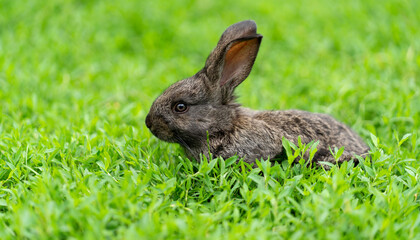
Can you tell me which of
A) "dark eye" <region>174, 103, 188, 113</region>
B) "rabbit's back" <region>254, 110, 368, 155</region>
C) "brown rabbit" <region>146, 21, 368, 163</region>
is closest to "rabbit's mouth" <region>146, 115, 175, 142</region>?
"brown rabbit" <region>146, 21, 368, 163</region>

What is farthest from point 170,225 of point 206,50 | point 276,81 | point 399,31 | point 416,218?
point 399,31

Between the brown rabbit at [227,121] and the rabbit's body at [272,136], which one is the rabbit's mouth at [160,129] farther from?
the rabbit's body at [272,136]

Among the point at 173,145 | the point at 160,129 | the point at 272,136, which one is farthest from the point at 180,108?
the point at 272,136

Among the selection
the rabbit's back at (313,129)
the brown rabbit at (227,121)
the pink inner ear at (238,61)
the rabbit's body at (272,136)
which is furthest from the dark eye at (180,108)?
the rabbit's back at (313,129)

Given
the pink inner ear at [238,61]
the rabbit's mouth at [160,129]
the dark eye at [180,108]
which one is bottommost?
the rabbit's mouth at [160,129]

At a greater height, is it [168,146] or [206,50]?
[206,50]

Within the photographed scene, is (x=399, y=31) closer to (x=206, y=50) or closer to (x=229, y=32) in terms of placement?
(x=206, y=50)

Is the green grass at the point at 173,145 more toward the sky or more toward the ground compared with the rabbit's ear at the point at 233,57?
more toward the ground
